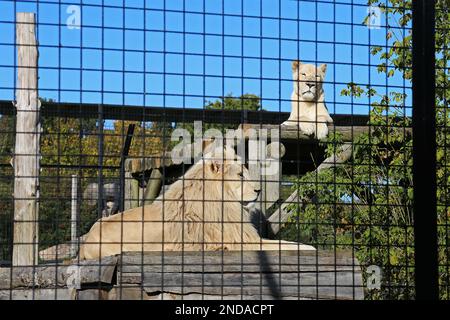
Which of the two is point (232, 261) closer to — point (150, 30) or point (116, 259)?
point (116, 259)

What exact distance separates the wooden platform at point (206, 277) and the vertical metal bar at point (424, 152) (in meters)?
0.77

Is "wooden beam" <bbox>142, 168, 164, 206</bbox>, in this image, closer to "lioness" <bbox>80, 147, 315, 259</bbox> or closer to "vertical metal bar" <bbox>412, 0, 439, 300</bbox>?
"lioness" <bbox>80, 147, 315, 259</bbox>

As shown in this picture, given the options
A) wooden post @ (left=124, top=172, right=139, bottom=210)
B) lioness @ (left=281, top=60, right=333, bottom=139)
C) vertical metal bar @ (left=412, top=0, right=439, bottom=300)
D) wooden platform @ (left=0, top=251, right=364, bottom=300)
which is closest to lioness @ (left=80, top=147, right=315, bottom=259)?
lioness @ (left=281, top=60, right=333, bottom=139)

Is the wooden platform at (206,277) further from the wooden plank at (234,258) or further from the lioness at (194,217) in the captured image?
the lioness at (194,217)

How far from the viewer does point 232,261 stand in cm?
491

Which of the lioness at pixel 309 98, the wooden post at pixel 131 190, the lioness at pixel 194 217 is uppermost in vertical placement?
the lioness at pixel 309 98

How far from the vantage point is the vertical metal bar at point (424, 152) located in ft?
13.1

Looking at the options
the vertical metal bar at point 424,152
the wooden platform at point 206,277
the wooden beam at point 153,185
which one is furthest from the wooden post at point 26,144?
the vertical metal bar at point 424,152

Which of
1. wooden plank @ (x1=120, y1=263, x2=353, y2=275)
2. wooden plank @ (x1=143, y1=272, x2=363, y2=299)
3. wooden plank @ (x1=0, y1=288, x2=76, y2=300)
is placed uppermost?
wooden plank @ (x1=120, y1=263, x2=353, y2=275)

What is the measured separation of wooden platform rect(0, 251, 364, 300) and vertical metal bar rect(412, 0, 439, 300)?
77 cm

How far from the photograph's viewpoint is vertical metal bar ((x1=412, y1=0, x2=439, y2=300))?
4.00 meters

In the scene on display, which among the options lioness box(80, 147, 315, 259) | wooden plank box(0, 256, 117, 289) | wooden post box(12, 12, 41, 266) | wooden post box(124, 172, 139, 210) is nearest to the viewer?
wooden plank box(0, 256, 117, 289)

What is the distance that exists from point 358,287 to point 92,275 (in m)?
1.80
